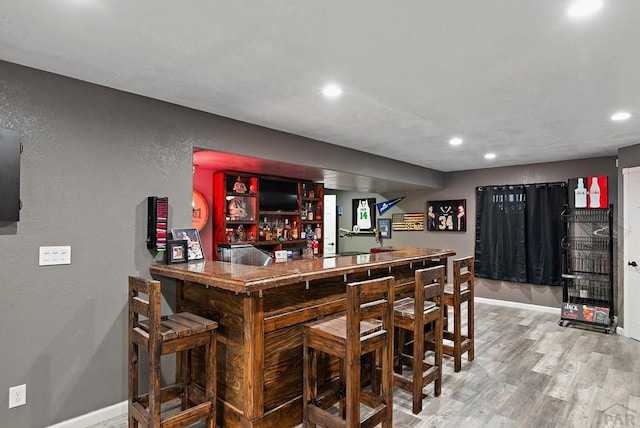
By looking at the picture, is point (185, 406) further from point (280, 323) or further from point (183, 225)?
point (183, 225)

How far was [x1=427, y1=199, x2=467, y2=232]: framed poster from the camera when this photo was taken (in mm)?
6863

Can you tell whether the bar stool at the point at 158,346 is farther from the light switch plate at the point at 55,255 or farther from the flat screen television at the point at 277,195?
the flat screen television at the point at 277,195

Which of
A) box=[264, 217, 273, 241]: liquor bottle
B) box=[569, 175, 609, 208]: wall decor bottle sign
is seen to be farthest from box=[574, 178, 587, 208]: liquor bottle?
box=[264, 217, 273, 241]: liquor bottle

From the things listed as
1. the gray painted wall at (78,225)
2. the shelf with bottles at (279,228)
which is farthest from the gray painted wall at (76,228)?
the shelf with bottles at (279,228)

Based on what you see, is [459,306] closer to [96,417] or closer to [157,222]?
[157,222]

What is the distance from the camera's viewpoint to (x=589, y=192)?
5.26m

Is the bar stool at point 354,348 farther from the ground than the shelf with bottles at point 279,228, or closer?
closer

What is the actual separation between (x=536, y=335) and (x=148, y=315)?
185 inches

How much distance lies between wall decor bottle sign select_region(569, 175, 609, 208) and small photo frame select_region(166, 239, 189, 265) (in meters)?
5.46

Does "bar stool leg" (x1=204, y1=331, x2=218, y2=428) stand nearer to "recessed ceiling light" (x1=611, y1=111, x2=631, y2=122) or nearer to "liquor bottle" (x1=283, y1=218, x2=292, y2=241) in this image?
"liquor bottle" (x1=283, y1=218, x2=292, y2=241)

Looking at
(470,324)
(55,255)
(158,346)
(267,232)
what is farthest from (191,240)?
(470,324)

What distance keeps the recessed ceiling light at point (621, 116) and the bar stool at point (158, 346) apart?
154 inches

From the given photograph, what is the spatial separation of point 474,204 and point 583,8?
5.32 m

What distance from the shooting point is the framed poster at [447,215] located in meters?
6.86
